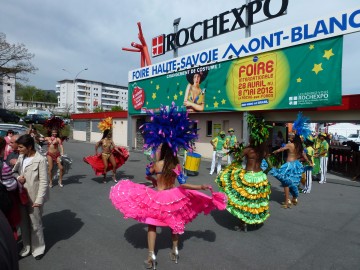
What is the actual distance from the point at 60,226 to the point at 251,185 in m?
3.54

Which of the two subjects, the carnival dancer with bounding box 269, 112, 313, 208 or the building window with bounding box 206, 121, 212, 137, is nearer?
the carnival dancer with bounding box 269, 112, 313, 208

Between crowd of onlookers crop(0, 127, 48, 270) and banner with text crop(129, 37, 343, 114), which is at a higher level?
banner with text crop(129, 37, 343, 114)

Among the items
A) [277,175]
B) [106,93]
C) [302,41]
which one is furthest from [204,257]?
[106,93]

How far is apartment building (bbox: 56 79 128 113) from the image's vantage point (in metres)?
120

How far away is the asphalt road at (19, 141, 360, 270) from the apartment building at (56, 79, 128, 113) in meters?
111

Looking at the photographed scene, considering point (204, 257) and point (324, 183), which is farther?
point (324, 183)

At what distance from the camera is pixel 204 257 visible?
400cm

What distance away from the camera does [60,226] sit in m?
5.12

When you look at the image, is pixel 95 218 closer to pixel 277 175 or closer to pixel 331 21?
pixel 277 175

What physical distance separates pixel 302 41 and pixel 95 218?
1092 cm

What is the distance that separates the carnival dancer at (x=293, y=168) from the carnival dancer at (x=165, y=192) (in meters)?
3.36

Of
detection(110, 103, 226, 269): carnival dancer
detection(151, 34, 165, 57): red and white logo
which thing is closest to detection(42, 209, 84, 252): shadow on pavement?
detection(110, 103, 226, 269): carnival dancer

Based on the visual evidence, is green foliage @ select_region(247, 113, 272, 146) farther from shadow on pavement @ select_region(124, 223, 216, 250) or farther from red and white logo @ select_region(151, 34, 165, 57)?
red and white logo @ select_region(151, 34, 165, 57)

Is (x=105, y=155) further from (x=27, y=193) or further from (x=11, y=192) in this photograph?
(x=11, y=192)
